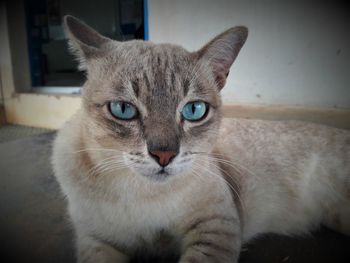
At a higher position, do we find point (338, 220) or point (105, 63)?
point (105, 63)

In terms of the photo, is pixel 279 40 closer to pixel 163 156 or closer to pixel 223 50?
pixel 223 50

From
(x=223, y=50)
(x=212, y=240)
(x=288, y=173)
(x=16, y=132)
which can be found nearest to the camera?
(x=212, y=240)

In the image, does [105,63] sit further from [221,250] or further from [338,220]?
[338,220]

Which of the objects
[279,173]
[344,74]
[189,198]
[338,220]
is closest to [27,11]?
[189,198]

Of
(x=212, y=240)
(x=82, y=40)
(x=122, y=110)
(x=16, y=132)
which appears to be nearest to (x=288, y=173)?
(x=212, y=240)

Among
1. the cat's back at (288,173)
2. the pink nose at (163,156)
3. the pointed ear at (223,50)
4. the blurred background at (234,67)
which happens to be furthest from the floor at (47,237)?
the pointed ear at (223,50)

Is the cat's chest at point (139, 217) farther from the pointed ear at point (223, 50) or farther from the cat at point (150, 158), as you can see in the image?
the pointed ear at point (223, 50)

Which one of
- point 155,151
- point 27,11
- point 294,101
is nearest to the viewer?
point 155,151
